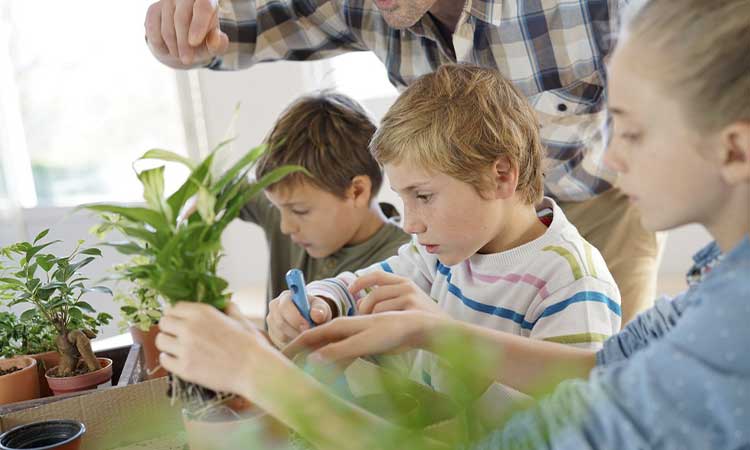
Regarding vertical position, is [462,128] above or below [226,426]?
above

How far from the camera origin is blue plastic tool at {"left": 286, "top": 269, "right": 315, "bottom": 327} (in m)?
1.01

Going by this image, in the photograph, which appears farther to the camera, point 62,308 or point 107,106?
point 107,106

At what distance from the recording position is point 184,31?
1377 mm

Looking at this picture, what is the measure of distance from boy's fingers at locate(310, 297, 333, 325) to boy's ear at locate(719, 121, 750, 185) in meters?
0.58

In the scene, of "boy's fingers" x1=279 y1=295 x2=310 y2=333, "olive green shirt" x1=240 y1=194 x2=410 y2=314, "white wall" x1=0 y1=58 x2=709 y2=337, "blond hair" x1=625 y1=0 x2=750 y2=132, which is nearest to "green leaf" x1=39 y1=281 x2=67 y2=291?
"boy's fingers" x1=279 y1=295 x2=310 y2=333

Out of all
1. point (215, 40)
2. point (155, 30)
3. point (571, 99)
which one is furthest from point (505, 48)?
point (155, 30)

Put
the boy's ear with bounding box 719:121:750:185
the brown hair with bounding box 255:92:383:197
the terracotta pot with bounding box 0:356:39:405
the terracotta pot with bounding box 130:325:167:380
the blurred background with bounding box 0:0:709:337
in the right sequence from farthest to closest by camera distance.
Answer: the blurred background with bounding box 0:0:709:337 < the brown hair with bounding box 255:92:383:197 < the terracotta pot with bounding box 130:325:167:380 < the terracotta pot with bounding box 0:356:39:405 < the boy's ear with bounding box 719:121:750:185

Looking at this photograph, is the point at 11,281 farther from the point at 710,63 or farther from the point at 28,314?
the point at 710,63

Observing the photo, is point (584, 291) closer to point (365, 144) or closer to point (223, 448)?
point (223, 448)

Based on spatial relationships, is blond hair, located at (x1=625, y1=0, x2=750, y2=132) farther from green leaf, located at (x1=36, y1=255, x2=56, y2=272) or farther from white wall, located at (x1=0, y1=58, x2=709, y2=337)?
white wall, located at (x1=0, y1=58, x2=709, y2=337)

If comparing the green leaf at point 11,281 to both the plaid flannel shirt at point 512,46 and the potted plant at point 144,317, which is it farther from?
the plaid flannel shirt at point 512,46

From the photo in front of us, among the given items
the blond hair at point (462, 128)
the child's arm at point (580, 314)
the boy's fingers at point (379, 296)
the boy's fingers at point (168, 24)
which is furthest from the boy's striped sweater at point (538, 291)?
the boy's fingers at point (168, 24)

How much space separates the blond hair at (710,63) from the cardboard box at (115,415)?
79 cm

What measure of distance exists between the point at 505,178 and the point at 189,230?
0.64 metres
